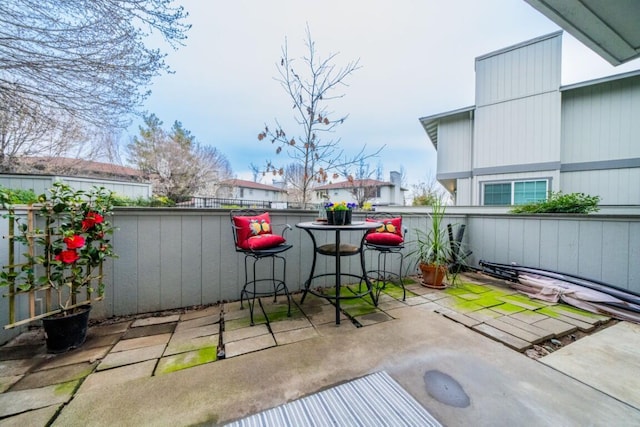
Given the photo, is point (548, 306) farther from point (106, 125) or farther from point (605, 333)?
point (106, 125)

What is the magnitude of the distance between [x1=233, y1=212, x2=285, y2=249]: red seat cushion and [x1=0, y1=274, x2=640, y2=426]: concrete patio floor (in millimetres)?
690

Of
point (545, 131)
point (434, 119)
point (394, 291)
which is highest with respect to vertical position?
point (434, 119)

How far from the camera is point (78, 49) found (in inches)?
126

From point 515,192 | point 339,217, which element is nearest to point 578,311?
point 339,217

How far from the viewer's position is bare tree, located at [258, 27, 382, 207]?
3.48 meters

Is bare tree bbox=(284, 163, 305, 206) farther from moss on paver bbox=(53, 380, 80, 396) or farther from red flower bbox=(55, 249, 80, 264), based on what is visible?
moss on paver bbox=(53, 380, 80, 396)

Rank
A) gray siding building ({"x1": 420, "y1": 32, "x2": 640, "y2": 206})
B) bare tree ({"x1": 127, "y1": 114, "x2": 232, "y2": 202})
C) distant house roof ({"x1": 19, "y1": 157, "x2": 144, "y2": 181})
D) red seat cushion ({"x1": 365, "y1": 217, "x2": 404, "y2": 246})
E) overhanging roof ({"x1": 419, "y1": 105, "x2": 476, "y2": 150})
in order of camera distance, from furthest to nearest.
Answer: bare tree ({"x1": 127, "y1": 114, "x2": 232, "y2": 202})
overhanging roof ({"x1": 419, "y1": 105, "x2": 476, "y2": 150})
distant house roof ({"x1": 19, "y1": 157, "x2": 144, "y2": 181})
gray siding building ({"x1": 420, "y1": 32, "x2": 640, "y2": 206})
red seat cushion ({"x1": 365, "y1": 217, "x2": 404, "y2": 246})

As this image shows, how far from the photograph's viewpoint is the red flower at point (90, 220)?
1.77m

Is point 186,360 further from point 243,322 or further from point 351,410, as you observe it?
point 351,410

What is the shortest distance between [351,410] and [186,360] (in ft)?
3.65

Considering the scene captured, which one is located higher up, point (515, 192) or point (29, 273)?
point (515, 192)

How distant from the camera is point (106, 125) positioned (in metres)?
4.26

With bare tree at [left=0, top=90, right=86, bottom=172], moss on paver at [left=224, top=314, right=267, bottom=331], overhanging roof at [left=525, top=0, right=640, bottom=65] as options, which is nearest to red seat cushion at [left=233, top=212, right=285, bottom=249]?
moss on paver at [left=224, top=314, right=267, bottom=331]

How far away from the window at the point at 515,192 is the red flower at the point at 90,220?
8.47 m
